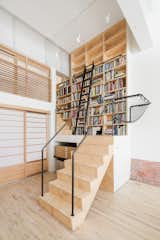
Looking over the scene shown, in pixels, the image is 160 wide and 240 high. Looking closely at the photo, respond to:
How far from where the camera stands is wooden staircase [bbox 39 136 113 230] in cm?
173

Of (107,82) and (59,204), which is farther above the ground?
(107,82)

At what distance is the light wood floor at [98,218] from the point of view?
1.53 m

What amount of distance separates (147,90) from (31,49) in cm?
350

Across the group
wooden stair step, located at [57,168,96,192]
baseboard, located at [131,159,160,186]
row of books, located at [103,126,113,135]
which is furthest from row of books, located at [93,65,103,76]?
wooden stair step, located at [57,168,96,192]

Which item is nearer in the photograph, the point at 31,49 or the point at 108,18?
the point at 108,18

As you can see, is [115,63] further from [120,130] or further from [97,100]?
[120,130]

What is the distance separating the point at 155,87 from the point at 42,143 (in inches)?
135

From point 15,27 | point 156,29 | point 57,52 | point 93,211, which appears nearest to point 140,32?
point 156,29

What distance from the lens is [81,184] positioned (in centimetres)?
203

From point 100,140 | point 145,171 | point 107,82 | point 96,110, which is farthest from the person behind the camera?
point 96,110

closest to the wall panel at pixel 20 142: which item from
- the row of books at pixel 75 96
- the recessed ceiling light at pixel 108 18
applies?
the row of books at pixel 75 96

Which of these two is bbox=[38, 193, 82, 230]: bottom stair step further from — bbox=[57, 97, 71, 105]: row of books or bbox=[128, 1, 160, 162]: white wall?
bbox=[57, 97, 71, 105]: row of books

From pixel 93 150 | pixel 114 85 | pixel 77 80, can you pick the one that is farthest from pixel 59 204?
pixel 77 80

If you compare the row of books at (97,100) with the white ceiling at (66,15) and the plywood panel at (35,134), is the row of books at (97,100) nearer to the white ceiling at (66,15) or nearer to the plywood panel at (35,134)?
the plywood panel at (35,134)
